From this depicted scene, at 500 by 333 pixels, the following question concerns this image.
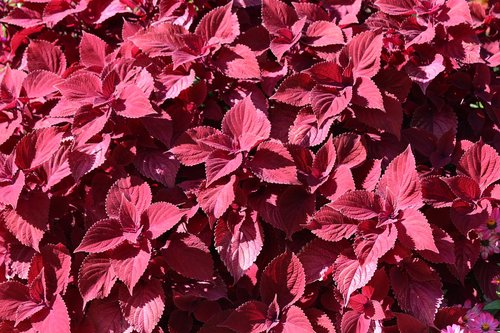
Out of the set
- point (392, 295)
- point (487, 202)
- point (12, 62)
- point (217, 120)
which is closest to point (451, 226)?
point (487, 202)

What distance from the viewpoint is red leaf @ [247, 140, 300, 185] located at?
6.19 ft

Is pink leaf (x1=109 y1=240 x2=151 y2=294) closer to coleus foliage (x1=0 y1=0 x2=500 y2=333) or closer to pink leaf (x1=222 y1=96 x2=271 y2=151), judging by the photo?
coleus foliage (x1=0 y1=0 x2=500 y2=333)

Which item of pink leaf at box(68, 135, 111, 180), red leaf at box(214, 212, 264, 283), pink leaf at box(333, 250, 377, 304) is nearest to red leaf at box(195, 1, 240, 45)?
pink leaf at box(68, 135, 111, 180)

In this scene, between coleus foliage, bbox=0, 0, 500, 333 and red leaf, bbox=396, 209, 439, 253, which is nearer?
red leaf, bbox=396, 209, 439, 253

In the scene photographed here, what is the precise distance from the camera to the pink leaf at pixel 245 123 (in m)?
1.94

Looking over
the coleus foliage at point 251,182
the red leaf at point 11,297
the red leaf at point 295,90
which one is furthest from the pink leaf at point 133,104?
the red leaf at point 11,297

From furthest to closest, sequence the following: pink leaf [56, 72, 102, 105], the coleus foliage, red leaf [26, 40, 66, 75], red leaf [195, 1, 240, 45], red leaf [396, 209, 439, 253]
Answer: red leaf [26, 40, 66, 75] → red leaf [195, 1, 240, 45] → pink leaf [56, 72, 102, 105] → the coleus foliage → red leaf [396, 209, 439, 253]

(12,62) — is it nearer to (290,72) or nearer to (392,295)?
(290,72)

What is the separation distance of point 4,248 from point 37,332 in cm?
31

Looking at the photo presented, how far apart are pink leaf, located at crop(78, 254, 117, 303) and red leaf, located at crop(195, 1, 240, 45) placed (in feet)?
2.67

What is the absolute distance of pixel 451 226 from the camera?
210cm

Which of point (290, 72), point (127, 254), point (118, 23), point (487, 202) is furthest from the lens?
point (118, 23)

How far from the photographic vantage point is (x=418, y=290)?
1.96 metres

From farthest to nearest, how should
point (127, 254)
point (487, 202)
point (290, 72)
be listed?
1. point (290, 72)
2. point (487, 202)
3. point (127, 254)
